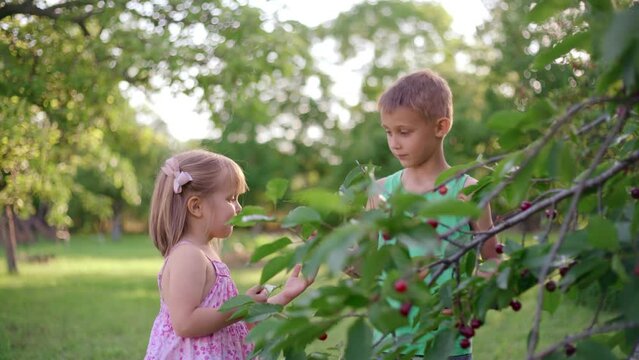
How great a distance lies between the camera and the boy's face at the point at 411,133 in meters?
3.10

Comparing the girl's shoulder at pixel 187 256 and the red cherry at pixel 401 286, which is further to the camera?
the girl's shoulder at pixel 187 256

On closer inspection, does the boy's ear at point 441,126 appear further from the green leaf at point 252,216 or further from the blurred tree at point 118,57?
the blurred tree at point 118,57

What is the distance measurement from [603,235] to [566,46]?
460mm

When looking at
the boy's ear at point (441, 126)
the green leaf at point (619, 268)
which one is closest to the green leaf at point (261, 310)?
the green leaf at point (619, 268)

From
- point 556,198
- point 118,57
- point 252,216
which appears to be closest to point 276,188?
point 252,216

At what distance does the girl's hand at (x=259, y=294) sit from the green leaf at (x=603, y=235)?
123cm

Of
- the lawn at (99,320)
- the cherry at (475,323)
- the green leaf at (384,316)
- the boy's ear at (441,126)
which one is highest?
the boy's ear at (441,126)

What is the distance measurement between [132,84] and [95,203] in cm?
805

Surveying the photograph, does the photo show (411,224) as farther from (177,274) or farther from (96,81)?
(96,81)

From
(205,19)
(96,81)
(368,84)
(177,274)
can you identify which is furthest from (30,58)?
(368,84)

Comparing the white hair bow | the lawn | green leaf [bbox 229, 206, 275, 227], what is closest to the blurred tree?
the lawn

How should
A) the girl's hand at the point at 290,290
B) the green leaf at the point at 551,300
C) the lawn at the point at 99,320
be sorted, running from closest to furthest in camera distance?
the green leaf at the point at 551,300 < the girl's hand at the point at 290,290 < the lawn at the point at 99,320

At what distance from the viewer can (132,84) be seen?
9414 mm

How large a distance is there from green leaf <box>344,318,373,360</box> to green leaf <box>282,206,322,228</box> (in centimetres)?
25
